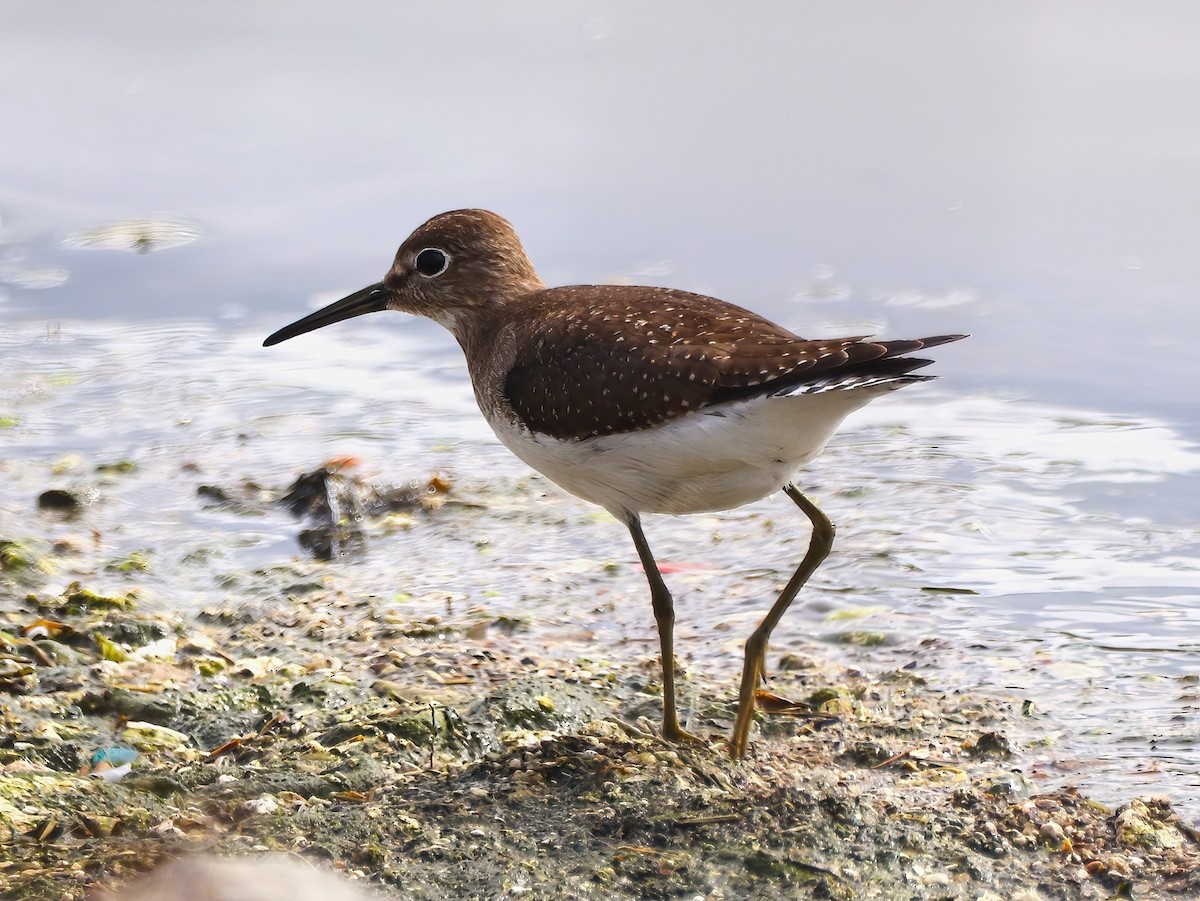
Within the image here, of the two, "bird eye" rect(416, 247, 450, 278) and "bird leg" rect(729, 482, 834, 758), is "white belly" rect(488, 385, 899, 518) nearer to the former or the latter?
"bird leg" rect(729, 482, 834, 758)

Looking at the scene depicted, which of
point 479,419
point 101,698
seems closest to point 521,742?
point 101,698

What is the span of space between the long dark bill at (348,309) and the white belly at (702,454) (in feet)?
4.69

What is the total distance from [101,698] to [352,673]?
2.95 feet

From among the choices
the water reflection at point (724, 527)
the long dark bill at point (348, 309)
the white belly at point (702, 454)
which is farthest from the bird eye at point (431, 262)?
the water reflection at point (724, 527)

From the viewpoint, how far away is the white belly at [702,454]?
4387 millimetres

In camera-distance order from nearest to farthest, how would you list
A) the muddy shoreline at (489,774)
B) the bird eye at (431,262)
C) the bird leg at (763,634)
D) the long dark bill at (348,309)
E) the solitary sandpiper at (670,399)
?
the muddy shoreline at (489,774), the solitary sandpiper at (670,399), the bird leg at (763,634), the bird eye at (431,262), the long dark bill at (348,309)

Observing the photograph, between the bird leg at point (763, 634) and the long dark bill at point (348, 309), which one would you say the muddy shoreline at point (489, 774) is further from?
the long dark bill at point (348, 309)

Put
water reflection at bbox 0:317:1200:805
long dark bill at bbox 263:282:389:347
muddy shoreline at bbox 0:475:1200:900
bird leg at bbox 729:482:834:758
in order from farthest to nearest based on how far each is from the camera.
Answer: long dark bill at bbox 263:282:389:347 < water reflection at bbox 0:317:1200:805 < bird leg at bbox 729:482:834:758 < muddy shoreline at bbox 0:475:1200:900

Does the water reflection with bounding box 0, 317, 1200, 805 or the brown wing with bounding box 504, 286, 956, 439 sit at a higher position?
the brown wing with bounding box 504, 286, 956, 439

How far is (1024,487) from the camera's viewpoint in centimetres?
732

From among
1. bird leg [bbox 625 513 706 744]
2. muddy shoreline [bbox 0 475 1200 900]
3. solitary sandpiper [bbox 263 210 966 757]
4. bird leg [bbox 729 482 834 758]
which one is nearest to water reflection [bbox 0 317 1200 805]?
muddy shoreline [bbox 0 475 1200 900]

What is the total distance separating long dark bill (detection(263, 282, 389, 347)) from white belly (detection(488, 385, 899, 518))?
4.69 ft

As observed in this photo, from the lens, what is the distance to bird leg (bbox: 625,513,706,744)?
4891 mm

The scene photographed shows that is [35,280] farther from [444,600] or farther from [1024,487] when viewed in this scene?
[1024,487]
